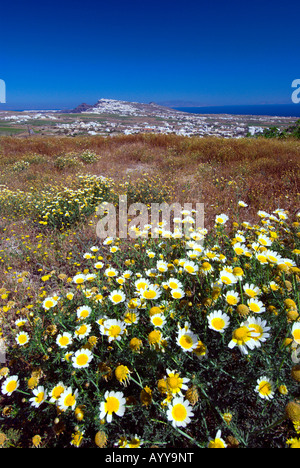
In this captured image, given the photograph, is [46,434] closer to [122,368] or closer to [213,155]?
[122,368]

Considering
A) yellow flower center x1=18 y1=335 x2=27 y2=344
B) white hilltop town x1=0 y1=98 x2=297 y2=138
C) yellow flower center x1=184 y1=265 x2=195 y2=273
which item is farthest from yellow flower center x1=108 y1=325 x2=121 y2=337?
white hilltop town x1=0 y1=98 x2=297 y2=138

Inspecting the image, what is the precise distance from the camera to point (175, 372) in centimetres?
125

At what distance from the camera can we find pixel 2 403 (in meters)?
1.62

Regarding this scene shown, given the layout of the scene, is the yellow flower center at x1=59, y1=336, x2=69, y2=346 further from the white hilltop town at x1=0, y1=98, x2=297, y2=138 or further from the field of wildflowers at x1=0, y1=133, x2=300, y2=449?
the white hilltop town at x1=0, y1=98, x2=297, y2=138

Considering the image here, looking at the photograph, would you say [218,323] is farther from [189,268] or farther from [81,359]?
[81,359]

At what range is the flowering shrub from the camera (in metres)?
1.07

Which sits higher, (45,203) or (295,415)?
(45,203)

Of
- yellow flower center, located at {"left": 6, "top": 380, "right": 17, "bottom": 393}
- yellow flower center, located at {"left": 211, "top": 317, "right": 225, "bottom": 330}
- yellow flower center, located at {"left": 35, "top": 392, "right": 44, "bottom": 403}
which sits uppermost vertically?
yellow flower center, located at {"left": 211, "top": 317, "right": 225, "bottom": 330}

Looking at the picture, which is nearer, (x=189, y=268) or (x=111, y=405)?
(x=111, y=405)

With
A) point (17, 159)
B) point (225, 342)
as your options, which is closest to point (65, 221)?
point (225, 342)

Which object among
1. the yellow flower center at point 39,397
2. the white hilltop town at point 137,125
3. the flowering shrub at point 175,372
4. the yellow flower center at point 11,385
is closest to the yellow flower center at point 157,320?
the flowering shrub at point 175,372

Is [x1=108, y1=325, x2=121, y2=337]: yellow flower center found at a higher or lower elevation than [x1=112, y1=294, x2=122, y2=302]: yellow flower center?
lower

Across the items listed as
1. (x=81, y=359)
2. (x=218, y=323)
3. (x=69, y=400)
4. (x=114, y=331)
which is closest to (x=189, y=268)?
(x=218, y=323)

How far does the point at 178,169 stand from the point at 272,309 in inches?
243
